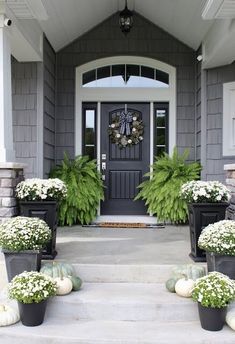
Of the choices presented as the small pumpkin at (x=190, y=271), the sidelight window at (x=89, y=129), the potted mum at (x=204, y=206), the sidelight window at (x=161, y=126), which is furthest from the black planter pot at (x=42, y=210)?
the sidelight window at (x=161, y=126)

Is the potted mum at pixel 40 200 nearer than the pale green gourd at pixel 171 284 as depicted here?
No

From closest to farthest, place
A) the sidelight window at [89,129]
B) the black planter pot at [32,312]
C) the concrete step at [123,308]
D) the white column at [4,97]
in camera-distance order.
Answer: the black planter pot at [32,312] < the concrete step at [123,308] < the white column at [4,97] < the sidelight window at [89,129]

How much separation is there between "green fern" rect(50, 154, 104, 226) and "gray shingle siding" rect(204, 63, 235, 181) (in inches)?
60.6

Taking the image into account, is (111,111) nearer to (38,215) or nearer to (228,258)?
(38,215)

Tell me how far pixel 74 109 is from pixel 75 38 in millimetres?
1041

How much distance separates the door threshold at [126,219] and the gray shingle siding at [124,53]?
3.49 feet

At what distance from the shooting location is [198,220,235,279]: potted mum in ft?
10.7

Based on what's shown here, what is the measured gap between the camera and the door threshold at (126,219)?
6.34 metres

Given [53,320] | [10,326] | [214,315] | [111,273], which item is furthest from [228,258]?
[10,326]

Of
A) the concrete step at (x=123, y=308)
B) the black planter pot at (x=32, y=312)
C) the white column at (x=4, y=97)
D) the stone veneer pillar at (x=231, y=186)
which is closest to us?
the black planter pot at (x=32, y=312)

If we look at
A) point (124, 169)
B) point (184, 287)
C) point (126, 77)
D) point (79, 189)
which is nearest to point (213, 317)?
point (184, 287)

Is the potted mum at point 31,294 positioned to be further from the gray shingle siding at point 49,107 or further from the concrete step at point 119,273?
the gray shingle siding at point 49,107

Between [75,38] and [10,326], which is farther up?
[75,38]

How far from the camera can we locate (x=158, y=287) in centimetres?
355
